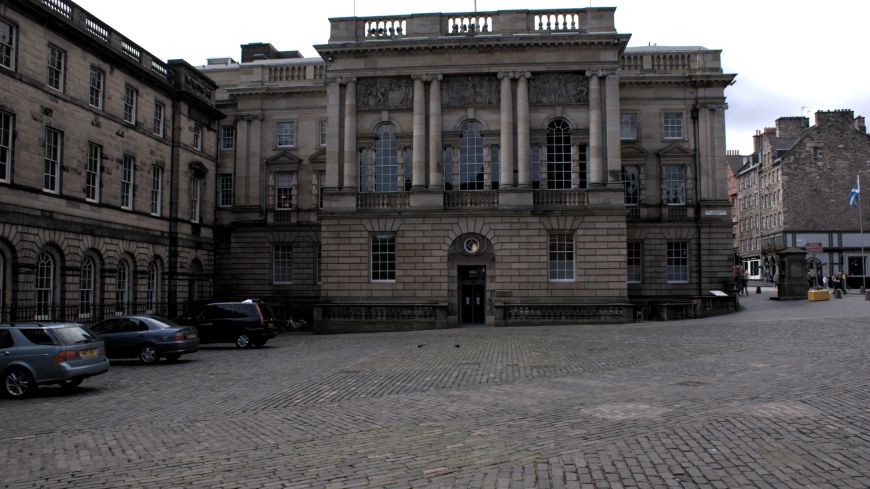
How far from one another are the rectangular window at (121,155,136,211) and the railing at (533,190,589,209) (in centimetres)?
2036

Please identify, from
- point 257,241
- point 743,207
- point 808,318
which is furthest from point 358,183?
point 743,207

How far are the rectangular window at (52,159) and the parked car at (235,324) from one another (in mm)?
8382

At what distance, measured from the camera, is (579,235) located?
35562 mm

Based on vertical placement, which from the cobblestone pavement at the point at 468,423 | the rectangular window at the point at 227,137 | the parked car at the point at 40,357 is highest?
the rectangular window at the point at 227,137

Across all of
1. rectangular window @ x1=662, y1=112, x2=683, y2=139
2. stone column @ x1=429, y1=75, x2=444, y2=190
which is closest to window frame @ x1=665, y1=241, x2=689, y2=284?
rectangular window @ x1=662, y1=112, x2=683, y2=139

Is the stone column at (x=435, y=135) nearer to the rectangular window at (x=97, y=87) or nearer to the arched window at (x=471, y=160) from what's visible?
the arched window at (x=471, y=160)

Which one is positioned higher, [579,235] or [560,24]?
[560,24]

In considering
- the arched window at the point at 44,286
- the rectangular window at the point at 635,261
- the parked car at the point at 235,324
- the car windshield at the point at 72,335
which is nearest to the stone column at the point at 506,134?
the rectangular window at the point at 635,261

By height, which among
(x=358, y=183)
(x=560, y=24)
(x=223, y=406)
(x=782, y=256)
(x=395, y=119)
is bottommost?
(x=223, y=406)

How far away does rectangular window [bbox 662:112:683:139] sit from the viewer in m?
44.2

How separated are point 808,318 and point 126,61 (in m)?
32.7

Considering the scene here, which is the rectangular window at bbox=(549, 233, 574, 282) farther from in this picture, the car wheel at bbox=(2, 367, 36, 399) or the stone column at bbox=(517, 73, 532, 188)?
the car wheel at bbox=(2, 367, 36, 399)

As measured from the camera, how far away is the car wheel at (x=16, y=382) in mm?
14727

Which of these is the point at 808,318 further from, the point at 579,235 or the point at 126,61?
the point at 126,61
